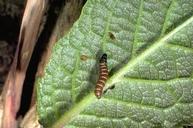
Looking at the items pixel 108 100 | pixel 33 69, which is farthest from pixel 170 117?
pixel 33 69

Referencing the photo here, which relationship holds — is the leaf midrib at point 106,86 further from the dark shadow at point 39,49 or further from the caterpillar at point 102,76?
the dark shadow at point 39,49

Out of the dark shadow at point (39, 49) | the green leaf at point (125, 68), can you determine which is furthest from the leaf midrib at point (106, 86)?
the dark shadow at point (39, 49)

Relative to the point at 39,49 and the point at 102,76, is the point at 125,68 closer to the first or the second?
the point at 102,76

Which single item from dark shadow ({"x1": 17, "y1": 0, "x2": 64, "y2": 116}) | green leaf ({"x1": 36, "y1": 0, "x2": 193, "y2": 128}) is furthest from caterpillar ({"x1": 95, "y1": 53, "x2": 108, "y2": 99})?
dark shadow ({"x1": 17, "y1": 0, "x2": 64, "y2": 116})

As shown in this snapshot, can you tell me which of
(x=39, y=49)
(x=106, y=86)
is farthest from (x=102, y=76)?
(x=39, y=49)

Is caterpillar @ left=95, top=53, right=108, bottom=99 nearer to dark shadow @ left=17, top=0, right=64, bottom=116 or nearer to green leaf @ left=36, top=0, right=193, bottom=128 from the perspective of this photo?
green leaf @ left=36, top=0, right=193, bottom=128

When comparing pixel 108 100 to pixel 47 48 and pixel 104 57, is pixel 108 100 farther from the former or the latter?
pixel 47 48
